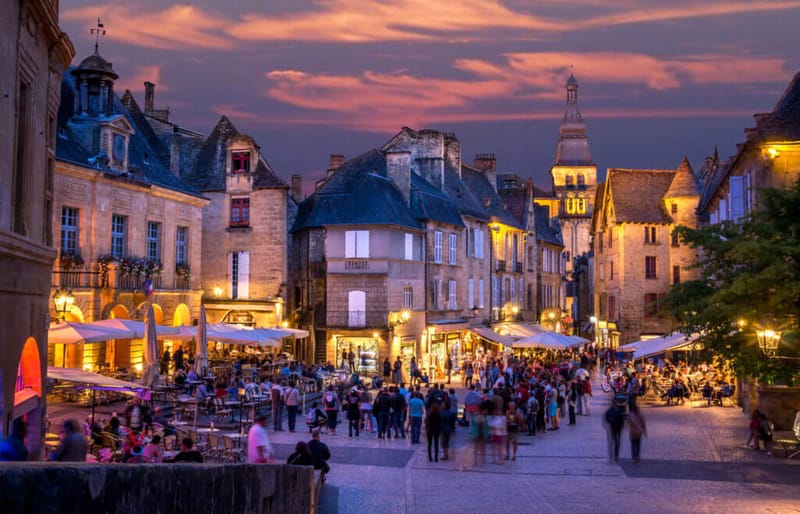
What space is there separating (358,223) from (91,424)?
69.3ft

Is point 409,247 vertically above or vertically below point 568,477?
above

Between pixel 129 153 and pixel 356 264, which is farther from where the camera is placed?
pixel 356 264

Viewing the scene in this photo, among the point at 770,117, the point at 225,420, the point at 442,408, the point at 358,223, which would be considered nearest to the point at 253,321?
the point at 358,223

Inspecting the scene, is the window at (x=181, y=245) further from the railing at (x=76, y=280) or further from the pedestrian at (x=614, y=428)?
the pedestrian at (x=614, y=428)

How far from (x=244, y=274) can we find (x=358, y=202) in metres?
6.62

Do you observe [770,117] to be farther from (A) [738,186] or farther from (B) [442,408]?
(B) [442,408]

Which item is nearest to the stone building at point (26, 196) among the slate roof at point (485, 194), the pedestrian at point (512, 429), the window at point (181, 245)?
the pedestrian at point (512, 429)

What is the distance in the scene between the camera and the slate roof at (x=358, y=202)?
36.9 m

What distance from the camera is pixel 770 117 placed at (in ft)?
82.1

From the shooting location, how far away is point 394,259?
36.9 metres

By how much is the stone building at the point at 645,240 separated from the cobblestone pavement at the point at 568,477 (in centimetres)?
2900

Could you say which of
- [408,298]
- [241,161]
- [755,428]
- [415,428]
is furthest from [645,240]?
[415,428]

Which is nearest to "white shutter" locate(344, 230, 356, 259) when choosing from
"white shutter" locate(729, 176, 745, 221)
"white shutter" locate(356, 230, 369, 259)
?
"white shutter" locate(356, 230, 369, 259)

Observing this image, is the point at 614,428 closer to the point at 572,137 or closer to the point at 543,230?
the point at 543,230
